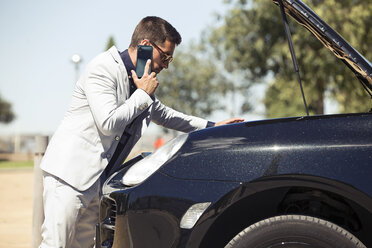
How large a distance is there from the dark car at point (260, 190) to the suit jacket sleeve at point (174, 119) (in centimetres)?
133

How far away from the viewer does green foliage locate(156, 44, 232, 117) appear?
54688 millimetres

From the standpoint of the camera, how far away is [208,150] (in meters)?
2.28

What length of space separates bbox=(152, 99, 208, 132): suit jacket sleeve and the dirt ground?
261 centimetres

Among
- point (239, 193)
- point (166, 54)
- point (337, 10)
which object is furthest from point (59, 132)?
point (337, 10)

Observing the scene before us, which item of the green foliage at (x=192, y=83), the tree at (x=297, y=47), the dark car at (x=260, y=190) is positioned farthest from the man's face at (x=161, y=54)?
the green foliage at (x=192, y=83)

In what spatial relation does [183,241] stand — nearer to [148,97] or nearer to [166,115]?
[148,97]

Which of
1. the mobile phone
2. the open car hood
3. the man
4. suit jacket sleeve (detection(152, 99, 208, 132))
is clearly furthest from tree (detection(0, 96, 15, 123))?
the open car hood

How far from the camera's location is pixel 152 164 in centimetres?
247

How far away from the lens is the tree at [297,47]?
62.5 ft

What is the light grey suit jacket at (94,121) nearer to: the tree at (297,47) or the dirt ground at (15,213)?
the dirt ground at (15,213)

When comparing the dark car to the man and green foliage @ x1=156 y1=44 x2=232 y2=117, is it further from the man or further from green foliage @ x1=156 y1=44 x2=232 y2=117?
green foliage @ x1=156 y1=44 x2=232 y2=117

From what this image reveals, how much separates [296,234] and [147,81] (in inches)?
51.2

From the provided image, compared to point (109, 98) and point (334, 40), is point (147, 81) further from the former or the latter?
point (334, 40)

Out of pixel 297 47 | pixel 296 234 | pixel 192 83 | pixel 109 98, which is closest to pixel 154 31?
pixel 109 98
